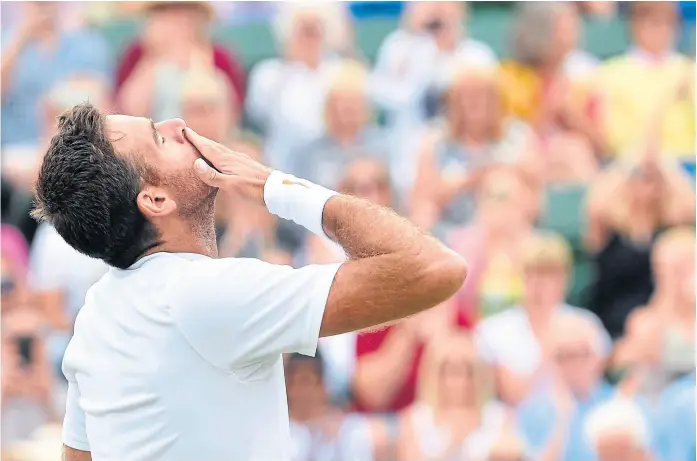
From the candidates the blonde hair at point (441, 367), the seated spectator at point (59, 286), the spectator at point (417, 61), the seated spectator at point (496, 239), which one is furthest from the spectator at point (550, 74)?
the seated spectator at point (59, 286)

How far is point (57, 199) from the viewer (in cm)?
238

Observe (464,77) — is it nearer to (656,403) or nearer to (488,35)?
(488,35)

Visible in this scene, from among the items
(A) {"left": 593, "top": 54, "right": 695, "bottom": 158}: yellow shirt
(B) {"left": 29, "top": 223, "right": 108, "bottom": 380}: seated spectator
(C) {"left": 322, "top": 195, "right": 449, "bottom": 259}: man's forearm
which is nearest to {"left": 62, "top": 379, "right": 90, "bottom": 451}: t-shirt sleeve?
(C) {"left": 322, "top": 195, "right": 449, "bottom": 259}: man's forearm

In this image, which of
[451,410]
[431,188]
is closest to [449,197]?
[431,188]

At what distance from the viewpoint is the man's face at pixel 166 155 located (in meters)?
2.46

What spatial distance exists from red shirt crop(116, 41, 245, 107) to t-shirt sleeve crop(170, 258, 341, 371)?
4.54 m

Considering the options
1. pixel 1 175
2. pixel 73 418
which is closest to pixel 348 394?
pixel 1 175

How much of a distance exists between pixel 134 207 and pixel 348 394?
3610 millimetres

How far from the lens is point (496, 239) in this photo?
6.33 metres

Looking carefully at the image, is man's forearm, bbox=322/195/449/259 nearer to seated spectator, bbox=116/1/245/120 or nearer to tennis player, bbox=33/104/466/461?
tennis player, bbox=33/104/466/461

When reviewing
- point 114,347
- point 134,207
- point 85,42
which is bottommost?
point 85,42

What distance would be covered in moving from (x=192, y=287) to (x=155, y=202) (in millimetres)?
285

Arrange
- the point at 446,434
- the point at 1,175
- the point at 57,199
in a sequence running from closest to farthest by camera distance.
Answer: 1. the point at 57,199
2. the point at 446,434
3. the point at 1,175

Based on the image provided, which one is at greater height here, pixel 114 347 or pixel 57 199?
pixel 57 199
